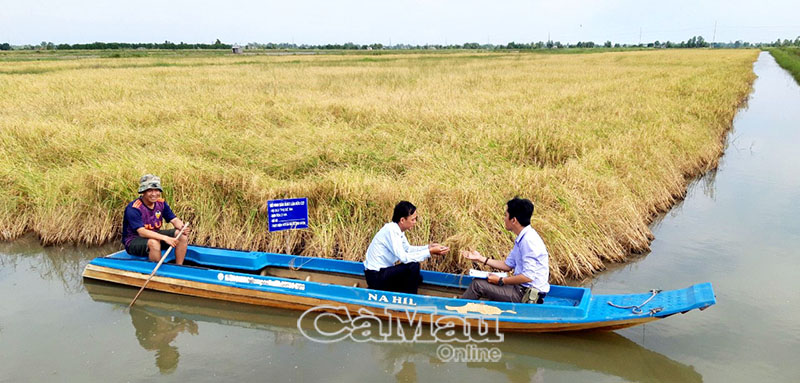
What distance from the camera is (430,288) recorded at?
588 centimetres

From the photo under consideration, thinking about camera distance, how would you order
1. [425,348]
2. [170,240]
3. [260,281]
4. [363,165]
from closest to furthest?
[425,348] < [260,281] < [170,240] < [363,165]

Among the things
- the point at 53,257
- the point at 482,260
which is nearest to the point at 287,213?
the point at 482,260

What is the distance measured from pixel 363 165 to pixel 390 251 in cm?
365

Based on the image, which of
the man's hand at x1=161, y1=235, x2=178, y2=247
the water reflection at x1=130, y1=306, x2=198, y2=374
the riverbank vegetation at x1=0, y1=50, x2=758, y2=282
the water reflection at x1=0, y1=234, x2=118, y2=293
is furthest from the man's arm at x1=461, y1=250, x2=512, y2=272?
the water reflection at x1=0, y1=234, x2=118, y2=293

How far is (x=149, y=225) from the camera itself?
6.14 meters

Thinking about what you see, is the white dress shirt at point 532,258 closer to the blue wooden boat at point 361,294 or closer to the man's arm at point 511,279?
the man's arm at point 511,279

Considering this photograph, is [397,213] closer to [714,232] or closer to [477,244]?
[477,244]

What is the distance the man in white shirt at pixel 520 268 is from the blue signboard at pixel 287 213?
2023 millimetres

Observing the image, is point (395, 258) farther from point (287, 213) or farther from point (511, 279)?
point (287, 213)

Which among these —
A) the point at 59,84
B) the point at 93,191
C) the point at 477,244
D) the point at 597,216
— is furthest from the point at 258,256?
the point at 59,84

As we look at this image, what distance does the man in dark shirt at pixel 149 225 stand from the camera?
596cm

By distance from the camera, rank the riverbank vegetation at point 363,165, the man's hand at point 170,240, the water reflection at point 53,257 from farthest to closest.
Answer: the riverbank vegetation at point 363,165
the water reflection at point 53,257
the man's hand at point 170,240

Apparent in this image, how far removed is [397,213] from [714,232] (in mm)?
5625

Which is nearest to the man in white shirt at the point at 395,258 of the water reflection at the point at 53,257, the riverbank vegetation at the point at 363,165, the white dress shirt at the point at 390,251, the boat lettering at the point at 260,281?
the white dress shirt at the point at 390,251
